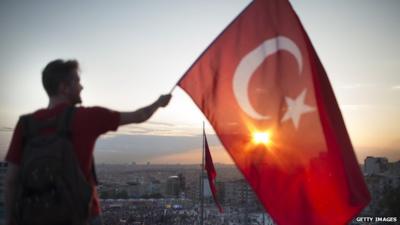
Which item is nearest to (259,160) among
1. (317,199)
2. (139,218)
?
(317,199)

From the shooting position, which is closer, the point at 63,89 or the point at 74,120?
the point at 74,120

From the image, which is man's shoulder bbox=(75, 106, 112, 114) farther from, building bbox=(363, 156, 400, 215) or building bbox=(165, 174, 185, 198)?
building bbox=(165, 174, 185, 198)

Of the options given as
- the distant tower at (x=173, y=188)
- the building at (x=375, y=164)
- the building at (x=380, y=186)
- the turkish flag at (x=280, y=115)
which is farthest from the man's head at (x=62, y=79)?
the distant tower at (x=173, y=188)

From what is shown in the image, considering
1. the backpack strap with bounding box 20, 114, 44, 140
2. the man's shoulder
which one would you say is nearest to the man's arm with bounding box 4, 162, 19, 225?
the backpack strap with bounding box 20, 114, 44, 140

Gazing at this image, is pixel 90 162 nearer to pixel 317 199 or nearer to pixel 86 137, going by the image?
pixel 86 137

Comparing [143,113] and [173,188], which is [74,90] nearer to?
[143,113]

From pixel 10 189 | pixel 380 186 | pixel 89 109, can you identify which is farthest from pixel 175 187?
pixel 89 109
